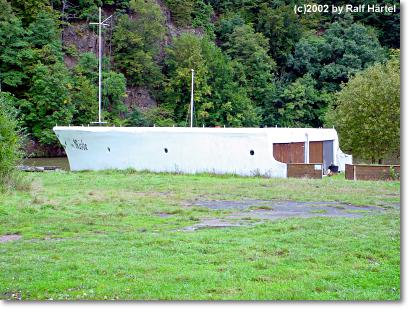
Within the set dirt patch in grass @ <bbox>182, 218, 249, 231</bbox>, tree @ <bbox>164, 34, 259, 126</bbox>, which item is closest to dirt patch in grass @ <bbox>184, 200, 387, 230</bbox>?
dirt patch in grass @ <bbox>182, 218, 249, 231</bbox>

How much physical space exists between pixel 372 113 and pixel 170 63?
21.0 m

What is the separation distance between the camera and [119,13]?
45.0m

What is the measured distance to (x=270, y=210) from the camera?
1316 centimetres

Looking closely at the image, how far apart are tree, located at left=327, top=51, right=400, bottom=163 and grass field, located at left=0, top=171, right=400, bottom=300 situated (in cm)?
988

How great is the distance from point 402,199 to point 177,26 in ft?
139

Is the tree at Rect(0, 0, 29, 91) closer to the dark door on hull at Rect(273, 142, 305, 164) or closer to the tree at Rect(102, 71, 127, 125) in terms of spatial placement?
the tree at Rect(102, 71, 127, 125)

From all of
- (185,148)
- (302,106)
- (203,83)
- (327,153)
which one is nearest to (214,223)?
(185,148)

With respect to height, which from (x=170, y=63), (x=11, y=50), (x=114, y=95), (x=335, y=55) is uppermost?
(x=170, y=63)

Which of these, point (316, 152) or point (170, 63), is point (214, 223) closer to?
point (316, 152)

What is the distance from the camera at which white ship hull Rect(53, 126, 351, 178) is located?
21.7 meters

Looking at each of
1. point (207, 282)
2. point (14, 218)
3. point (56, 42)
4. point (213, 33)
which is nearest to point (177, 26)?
point (213, 33)

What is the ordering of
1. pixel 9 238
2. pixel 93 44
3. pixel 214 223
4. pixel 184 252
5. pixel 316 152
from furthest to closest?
pixel 93 44 → pixel 316 152 → pixel 214 223 → pixel 9 238 → pixel 184 252

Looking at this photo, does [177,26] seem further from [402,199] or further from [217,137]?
[402,199]

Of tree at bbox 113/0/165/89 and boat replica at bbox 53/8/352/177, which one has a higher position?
tree at bbox 113/0/165/89
